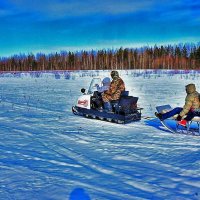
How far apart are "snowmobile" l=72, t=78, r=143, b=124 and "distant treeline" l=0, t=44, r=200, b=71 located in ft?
262

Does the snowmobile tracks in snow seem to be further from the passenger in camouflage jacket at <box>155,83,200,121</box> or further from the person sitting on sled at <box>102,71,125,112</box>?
the passenger in camouflage jacket at <box>155,83,200,121</box>

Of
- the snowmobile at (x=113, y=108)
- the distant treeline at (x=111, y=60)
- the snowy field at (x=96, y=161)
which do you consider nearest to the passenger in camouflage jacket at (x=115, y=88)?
the snowmobile at (x=113, y=108)

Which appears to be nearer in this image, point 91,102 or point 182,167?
point 182,167

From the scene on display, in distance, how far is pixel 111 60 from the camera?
96.8m

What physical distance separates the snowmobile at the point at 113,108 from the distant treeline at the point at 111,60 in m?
79.8

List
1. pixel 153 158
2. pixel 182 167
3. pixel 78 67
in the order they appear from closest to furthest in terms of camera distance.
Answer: pixel 182 167 < pixel 153 158 < pixel 78 67

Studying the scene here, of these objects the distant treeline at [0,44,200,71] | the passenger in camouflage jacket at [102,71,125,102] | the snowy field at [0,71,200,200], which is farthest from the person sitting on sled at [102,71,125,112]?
the distant treeline at [0,44,200,71]

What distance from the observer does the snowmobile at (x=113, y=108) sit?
33.6ft

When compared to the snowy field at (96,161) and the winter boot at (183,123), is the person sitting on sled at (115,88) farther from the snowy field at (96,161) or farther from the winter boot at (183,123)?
the winter boot at (183,123)

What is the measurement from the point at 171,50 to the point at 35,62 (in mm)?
41023

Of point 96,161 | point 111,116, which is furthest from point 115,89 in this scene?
point 96,161

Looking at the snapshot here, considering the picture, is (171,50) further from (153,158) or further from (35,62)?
(153,158)

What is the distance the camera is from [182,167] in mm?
5926

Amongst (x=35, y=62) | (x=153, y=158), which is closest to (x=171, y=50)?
(x=35, y=62)
